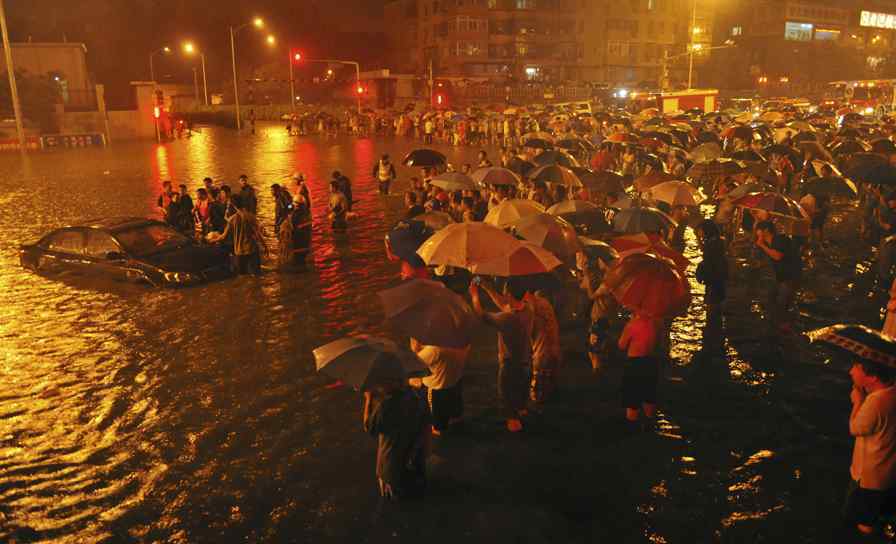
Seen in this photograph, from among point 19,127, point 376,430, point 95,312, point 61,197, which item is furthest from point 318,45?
point 376,430

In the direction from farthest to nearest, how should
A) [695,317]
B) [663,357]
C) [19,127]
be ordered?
[19,127]
[695,317]
[663,357]

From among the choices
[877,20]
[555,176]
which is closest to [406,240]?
[555,176]

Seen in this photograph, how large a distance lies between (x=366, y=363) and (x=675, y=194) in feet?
27.4

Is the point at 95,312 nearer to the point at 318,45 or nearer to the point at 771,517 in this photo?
the point at 771,517

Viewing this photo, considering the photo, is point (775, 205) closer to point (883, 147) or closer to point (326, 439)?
point (326, 439)

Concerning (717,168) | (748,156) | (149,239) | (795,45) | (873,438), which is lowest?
(873,438)

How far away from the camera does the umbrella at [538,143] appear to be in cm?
2172

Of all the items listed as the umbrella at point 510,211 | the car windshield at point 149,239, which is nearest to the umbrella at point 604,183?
the umbrella at point 510,211

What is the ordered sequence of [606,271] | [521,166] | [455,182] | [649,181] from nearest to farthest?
[606,271] < [455,182] < [649,181] < [521,166]

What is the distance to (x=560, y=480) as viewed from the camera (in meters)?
6.35

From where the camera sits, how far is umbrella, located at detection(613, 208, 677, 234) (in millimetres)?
9344

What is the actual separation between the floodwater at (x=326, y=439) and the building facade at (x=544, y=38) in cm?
8056

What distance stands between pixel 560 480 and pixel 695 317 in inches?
212

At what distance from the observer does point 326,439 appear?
282 inches
